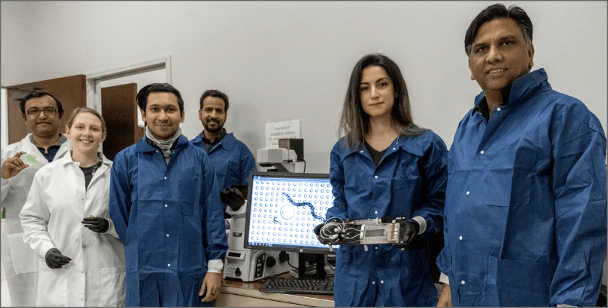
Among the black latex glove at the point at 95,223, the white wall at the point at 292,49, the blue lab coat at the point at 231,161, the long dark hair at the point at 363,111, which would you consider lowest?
the black latex glove at the point at 95,223

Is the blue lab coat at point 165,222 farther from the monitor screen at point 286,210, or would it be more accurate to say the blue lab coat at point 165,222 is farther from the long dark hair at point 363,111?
the long dark hair at point 363,111

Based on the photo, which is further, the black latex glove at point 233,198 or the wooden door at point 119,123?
the wooden door at point 119,123

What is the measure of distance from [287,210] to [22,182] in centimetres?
155

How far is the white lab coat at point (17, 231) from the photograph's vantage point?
2164 mm

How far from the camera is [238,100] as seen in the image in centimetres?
321

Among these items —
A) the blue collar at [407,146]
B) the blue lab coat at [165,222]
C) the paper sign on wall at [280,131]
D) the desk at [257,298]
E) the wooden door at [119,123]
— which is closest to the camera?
the blue collar at [407,146]

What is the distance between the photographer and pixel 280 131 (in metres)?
2.95

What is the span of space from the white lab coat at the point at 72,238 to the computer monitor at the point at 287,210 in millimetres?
719

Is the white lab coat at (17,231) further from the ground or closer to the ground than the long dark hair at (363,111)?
closer to the ground

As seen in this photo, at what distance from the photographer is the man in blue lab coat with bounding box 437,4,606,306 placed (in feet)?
2.87

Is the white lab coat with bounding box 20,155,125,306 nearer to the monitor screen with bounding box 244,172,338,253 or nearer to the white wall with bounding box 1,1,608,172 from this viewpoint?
the monitor screen with bounding box 244,172,338,253

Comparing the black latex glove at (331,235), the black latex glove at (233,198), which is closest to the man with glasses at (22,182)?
the black latex glove at (233,198)

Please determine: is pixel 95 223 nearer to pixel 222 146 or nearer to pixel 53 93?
pixel 53 93

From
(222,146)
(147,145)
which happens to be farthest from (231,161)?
(147,145)
